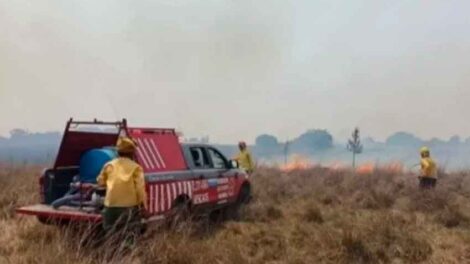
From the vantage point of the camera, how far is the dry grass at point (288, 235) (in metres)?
7.38

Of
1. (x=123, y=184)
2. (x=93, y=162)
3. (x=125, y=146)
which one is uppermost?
(x=125, y=146)

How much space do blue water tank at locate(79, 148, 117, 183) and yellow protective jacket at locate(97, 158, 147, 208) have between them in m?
1.43

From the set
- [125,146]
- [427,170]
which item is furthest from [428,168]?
[125,146]

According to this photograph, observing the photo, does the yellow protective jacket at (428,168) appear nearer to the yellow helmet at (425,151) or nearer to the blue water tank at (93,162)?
the yellow helmet at (425,151)

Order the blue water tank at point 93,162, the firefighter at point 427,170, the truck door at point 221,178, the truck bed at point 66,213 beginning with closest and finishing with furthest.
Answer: the truck bed at point 66,213 → the blue water tank at point 93,162 → the truck door at point 221,178 → the firefighter at point 427,170

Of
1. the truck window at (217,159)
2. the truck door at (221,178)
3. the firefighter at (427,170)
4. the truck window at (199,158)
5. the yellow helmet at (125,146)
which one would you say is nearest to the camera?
the yellow helmet at (125,146)

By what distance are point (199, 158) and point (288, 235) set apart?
2.40 m

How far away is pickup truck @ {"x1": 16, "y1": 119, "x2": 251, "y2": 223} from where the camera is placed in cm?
879

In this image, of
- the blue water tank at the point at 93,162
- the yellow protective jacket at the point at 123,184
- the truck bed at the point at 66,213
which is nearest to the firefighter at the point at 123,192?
the yellow protective jacket at the point at 123,184

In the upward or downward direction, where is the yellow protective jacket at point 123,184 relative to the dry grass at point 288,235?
upward

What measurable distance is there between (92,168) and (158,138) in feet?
3.88

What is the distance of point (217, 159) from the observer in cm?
1202

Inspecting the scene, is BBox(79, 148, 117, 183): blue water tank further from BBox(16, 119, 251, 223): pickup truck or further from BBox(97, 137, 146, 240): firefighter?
BBox(97, 137, 146, 240): firefighter

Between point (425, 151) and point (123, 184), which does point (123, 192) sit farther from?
point (425, 151)
